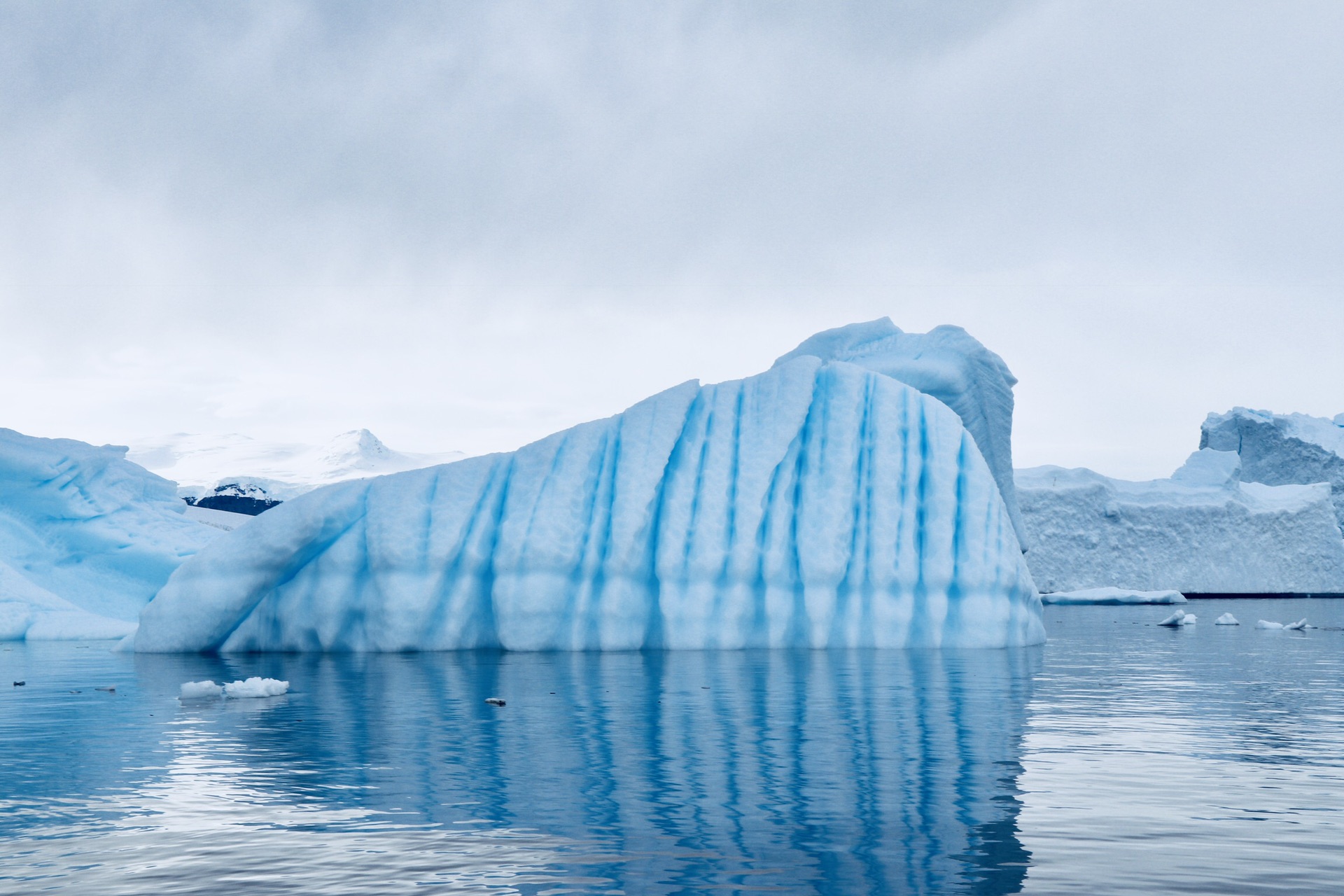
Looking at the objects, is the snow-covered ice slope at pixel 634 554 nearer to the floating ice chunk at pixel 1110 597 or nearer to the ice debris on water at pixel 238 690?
the ice debris on water at pixel 238 690

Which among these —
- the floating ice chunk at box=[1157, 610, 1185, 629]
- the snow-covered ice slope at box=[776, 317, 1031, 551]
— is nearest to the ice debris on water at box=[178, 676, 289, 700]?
the snow-covered ice slope at box=[776, 317, 1031, 551]

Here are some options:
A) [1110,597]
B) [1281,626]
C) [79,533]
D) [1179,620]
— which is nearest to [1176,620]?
[1179,620]

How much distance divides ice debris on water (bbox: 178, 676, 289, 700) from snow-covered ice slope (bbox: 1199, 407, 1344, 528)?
183 ft

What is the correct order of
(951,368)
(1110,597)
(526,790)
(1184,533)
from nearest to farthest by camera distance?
(526,790) < (951,368) < (1110,597) < (1184,533)

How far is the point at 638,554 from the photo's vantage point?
1883 cm

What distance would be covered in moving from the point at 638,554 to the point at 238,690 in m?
7.77

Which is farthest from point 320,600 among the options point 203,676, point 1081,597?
point 1081,597

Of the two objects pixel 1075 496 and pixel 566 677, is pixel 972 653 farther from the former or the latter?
pixel 1075 496

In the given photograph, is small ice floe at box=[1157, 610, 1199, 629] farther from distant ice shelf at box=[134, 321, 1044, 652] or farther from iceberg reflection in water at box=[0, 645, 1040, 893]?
iceberg reflection in water at box=[0, 645, 1040, 893]

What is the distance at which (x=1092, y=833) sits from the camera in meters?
5.68

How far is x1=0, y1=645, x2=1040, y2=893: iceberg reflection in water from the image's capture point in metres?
4.98

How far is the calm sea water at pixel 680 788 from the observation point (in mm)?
4969

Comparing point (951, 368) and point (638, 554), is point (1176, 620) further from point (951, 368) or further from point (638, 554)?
point (638, 554)

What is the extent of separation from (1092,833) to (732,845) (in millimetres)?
1574
